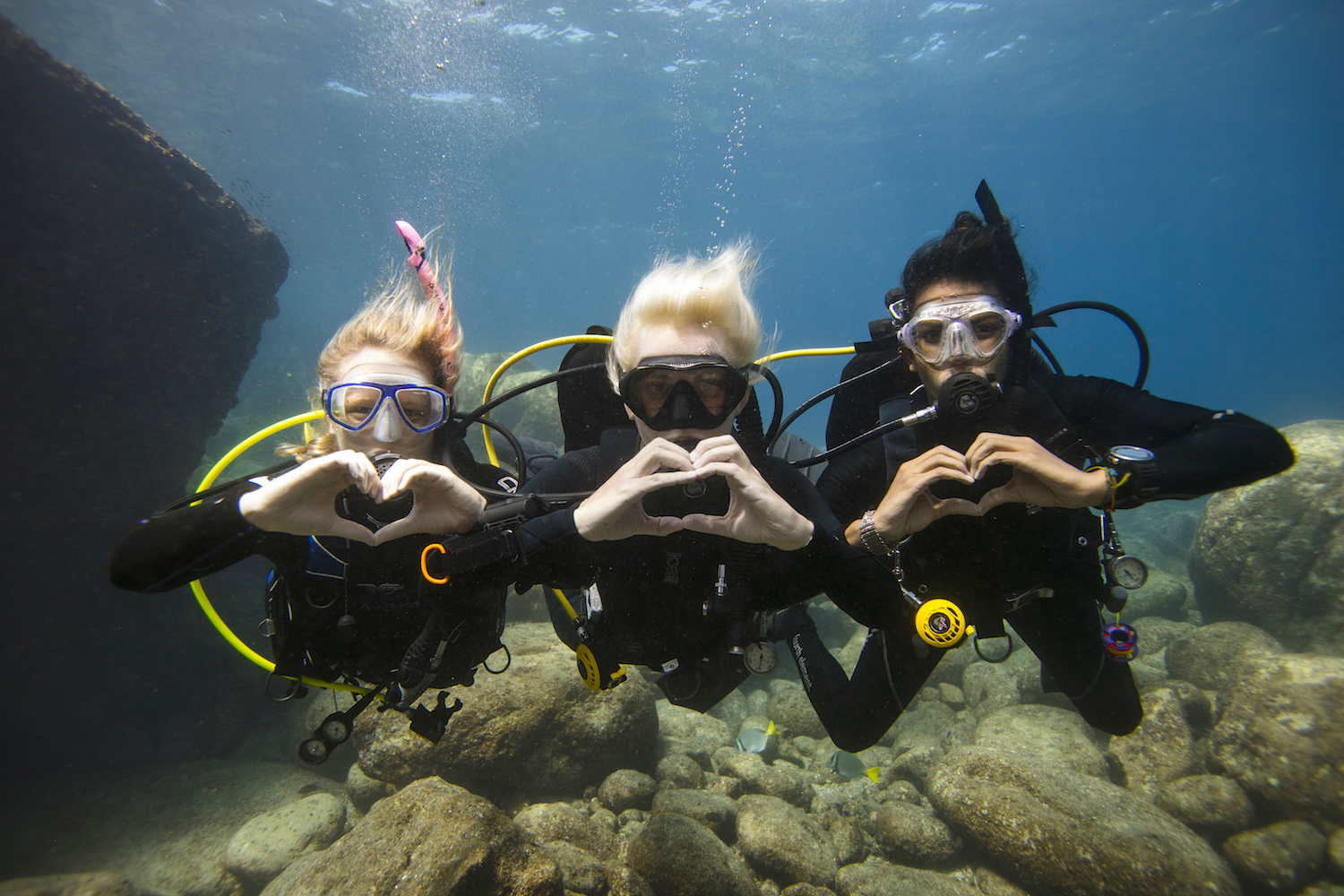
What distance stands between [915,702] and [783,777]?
10.5 ft

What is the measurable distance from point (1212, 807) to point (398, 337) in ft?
22.4

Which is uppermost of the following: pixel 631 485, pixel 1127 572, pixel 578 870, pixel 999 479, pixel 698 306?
pixel 698 306

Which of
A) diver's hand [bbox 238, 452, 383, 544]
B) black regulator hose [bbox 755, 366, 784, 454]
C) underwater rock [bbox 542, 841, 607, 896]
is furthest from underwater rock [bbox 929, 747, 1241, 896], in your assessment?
diver's hand [bbox 238, 452, 383, 544]

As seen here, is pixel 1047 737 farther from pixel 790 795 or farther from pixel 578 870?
pixel 578 870

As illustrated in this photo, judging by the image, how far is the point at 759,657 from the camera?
2666 millimetres

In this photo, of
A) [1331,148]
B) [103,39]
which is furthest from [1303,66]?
[103,39]

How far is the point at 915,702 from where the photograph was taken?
24.6ft

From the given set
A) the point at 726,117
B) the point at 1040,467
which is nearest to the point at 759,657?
the point at 1040,467

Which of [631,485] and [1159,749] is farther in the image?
[1159,749]

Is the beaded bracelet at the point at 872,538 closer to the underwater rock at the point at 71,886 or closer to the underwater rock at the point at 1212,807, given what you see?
the underwater rock at the point at 1212,807

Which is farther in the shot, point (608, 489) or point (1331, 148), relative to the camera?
point (1331, 148)

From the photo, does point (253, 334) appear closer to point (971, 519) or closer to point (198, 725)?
point (198, 725)

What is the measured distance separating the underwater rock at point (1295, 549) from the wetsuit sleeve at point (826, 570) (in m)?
9.43

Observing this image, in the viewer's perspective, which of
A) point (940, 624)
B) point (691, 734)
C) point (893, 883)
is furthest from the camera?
point (691, 734)
